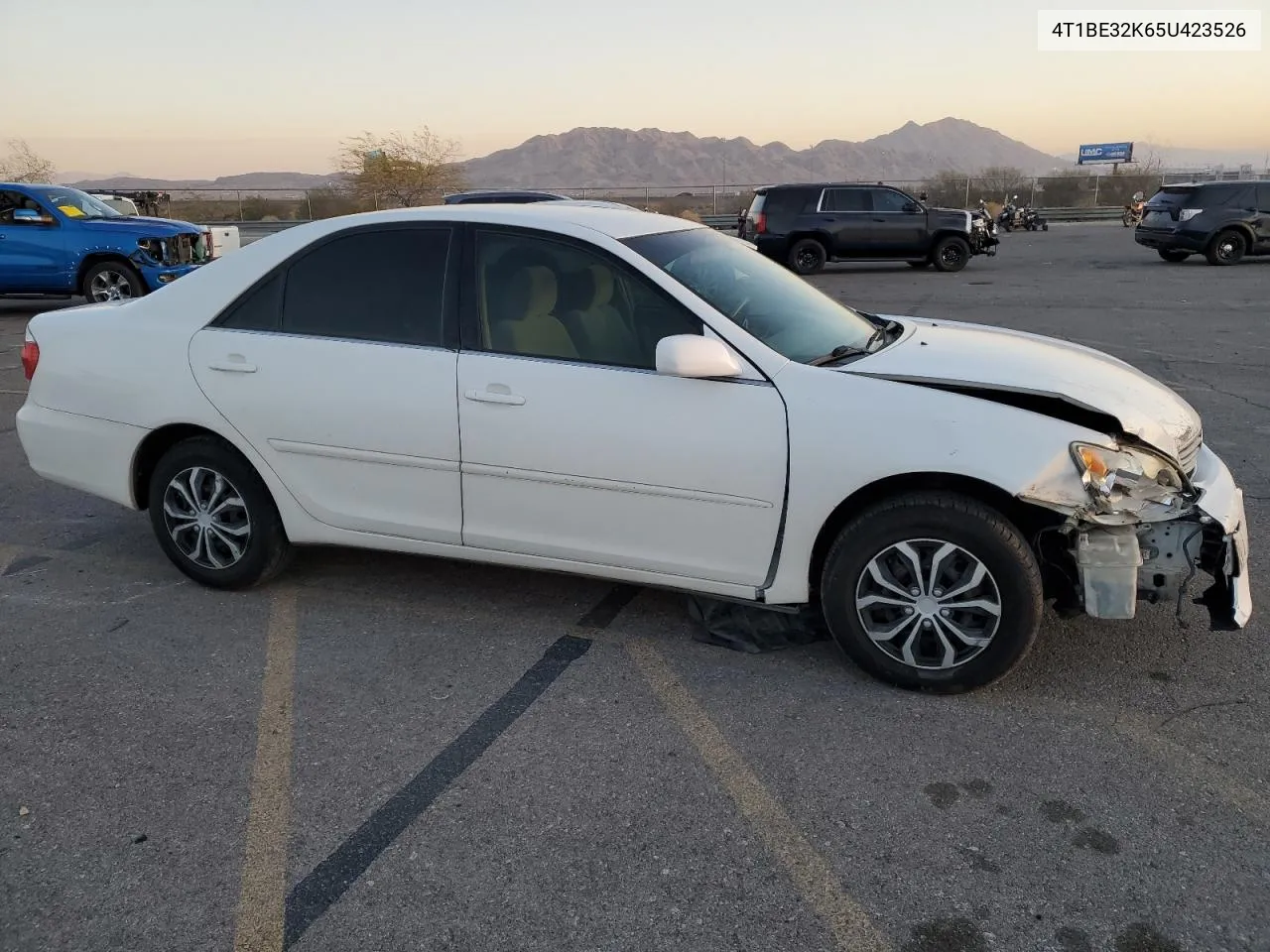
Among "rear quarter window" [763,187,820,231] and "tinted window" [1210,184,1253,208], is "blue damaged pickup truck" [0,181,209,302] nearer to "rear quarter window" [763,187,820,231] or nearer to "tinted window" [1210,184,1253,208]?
"rear quarter window" [763,187,820,231]

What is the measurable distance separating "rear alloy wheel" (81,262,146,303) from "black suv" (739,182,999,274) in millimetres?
11467

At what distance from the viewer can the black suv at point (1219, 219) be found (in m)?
18.9

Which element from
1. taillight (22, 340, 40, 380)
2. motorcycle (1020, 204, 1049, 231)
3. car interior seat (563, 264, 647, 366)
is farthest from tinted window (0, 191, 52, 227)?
motorcycle (1020, 204, 1049, 231)

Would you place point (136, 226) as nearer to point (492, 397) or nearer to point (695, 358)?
point (492, 397)

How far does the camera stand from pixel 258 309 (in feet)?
14.0

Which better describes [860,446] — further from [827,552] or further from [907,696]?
[907,696]

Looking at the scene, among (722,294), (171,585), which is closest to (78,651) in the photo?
(171,585)

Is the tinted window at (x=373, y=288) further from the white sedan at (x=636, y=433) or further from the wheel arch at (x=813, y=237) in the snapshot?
the wheel arch at (x=813, y=237)

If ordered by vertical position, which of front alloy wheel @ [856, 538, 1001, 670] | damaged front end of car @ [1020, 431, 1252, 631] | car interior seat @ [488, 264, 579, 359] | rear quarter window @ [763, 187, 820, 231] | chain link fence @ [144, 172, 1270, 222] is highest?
chain link fence @ [144, 172, 1270, 222]

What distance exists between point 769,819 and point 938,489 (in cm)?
128

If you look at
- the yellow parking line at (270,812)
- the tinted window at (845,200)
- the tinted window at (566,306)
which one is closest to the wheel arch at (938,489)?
the tinted window at (566,306)

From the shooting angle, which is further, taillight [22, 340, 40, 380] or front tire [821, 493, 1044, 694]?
taillight [22, 340, 40, 380]

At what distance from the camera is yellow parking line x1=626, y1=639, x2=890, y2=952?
246cm

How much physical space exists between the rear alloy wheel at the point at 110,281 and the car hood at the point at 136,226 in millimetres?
460
